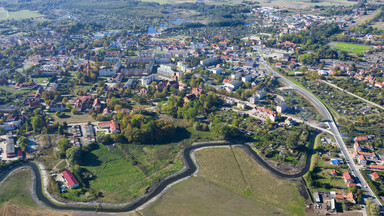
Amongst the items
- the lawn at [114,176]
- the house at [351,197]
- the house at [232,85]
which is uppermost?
the house at [232,85]

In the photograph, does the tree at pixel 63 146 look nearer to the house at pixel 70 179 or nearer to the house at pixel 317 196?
the house at pixel 70 179

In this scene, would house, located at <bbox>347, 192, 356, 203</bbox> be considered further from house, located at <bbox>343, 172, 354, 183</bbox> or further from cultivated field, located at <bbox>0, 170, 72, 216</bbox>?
cultivated field, located at <bbox>0, 170, 72, 216</bbox>

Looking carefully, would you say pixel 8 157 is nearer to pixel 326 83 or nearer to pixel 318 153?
pixel 318 153

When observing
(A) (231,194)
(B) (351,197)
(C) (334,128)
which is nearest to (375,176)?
(B) (351,197)

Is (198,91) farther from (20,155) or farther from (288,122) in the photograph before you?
(20,155)

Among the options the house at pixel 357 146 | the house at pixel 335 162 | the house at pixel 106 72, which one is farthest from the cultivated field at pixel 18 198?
the house at pixel 106 72
